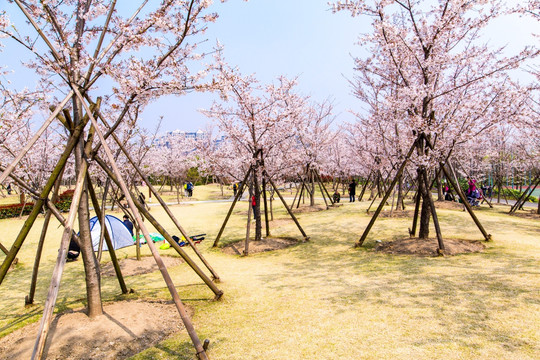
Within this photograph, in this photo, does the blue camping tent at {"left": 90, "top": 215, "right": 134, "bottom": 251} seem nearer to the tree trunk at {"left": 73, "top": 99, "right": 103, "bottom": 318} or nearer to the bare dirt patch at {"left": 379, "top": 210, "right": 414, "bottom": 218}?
the tree trunk at {"left": 73, "top": 99, "right": 103, "bottom": 318}

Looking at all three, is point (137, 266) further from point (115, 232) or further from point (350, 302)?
point (350, 302)

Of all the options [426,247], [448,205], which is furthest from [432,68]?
[448,205]

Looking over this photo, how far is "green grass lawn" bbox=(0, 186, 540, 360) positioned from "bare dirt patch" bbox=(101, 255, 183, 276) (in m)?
0.50

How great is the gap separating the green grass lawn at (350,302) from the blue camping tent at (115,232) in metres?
2.23

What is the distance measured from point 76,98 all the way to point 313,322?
489 cm

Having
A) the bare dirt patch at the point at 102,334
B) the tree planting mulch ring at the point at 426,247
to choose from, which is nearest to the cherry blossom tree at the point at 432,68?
the tree planting mulch ring at the point at 426,247

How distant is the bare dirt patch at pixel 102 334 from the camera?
4013 mm

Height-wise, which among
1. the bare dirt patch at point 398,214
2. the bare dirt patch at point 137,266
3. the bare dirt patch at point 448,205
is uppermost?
the bare dirt patch at point 448,205

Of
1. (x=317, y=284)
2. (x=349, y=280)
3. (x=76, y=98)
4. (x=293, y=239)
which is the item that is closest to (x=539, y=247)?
(x=349, y=280)

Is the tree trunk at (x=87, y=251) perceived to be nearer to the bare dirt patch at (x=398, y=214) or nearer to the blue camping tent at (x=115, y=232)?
the blue camping tent at (x=115, y=232)

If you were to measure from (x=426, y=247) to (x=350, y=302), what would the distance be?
429 centimetres

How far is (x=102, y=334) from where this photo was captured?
4371mm

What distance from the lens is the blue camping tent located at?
1188cm

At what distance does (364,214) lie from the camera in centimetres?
1570
